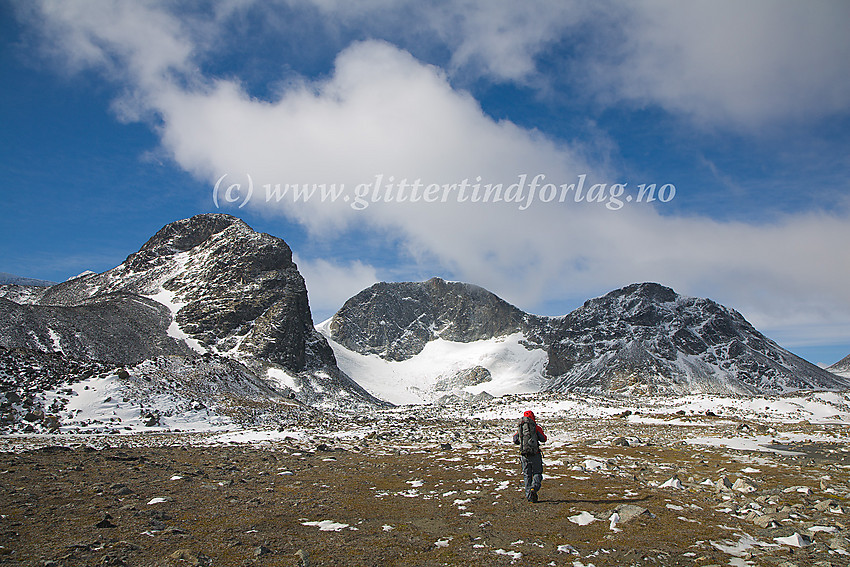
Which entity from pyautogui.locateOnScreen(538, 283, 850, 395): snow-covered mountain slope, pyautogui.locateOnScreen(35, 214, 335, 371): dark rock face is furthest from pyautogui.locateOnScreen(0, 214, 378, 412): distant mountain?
pyautogui.locateOnScreen(538, 283, 850, 395): snow-covered mountain slope

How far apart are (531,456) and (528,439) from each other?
40 cm

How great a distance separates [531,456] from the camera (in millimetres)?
10922

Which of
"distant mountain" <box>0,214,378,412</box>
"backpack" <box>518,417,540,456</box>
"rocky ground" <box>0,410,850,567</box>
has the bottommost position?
"rocky ground" <box>0,410,850,567</box>

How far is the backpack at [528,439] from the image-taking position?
10938mm

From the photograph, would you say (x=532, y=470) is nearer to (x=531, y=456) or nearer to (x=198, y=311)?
(x=531, y=456)

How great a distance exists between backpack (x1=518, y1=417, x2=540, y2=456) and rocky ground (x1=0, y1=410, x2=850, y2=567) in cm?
114

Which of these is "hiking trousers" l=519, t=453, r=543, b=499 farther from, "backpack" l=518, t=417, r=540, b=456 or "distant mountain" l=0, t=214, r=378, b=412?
"distant mountain" l=0, t=214, r=378, b=412

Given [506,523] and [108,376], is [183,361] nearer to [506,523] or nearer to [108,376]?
[108,376]

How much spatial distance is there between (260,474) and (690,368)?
7828 inches

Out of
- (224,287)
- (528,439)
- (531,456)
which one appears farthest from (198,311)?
(531,456)

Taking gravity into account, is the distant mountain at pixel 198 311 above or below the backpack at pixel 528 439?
above

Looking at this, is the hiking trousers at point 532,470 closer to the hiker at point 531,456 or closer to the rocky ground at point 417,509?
the hiker at point 531,456

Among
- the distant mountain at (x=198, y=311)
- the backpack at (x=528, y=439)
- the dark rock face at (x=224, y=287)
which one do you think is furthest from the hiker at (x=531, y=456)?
the dark rock face at (x=224, y=287)

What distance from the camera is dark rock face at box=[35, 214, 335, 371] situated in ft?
322
